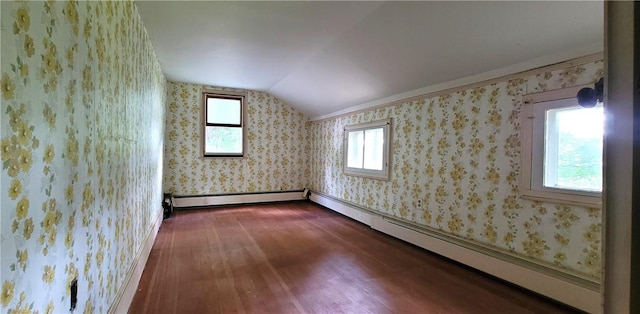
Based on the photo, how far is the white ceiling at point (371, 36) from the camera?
2078mm

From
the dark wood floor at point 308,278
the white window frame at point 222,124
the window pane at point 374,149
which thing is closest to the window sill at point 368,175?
the window pane at point 374,149

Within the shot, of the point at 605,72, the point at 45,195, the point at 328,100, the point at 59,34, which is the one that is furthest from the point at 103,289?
the point at 328,100

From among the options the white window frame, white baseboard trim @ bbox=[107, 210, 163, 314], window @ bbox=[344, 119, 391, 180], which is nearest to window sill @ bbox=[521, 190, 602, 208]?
window @ bbox=[344, 119, 391, 180]

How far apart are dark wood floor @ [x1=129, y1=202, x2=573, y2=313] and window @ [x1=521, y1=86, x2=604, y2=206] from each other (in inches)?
35.7

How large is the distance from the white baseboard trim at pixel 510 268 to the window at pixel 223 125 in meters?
3.56

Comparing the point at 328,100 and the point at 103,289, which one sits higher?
the point at 328,100

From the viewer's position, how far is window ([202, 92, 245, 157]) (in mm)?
5801

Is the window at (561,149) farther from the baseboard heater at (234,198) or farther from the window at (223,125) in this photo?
the window at (223,125)

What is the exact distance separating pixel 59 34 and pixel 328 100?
4308 mm

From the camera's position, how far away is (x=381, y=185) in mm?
4324

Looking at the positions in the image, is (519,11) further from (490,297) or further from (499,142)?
(490,297)

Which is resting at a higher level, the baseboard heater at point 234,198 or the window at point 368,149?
the window at point 368,149

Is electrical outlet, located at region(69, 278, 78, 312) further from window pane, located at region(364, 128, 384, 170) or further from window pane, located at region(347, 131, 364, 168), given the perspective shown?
window pane, located at region(347, 131, 364, 168)

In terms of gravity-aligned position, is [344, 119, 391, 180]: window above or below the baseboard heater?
above
